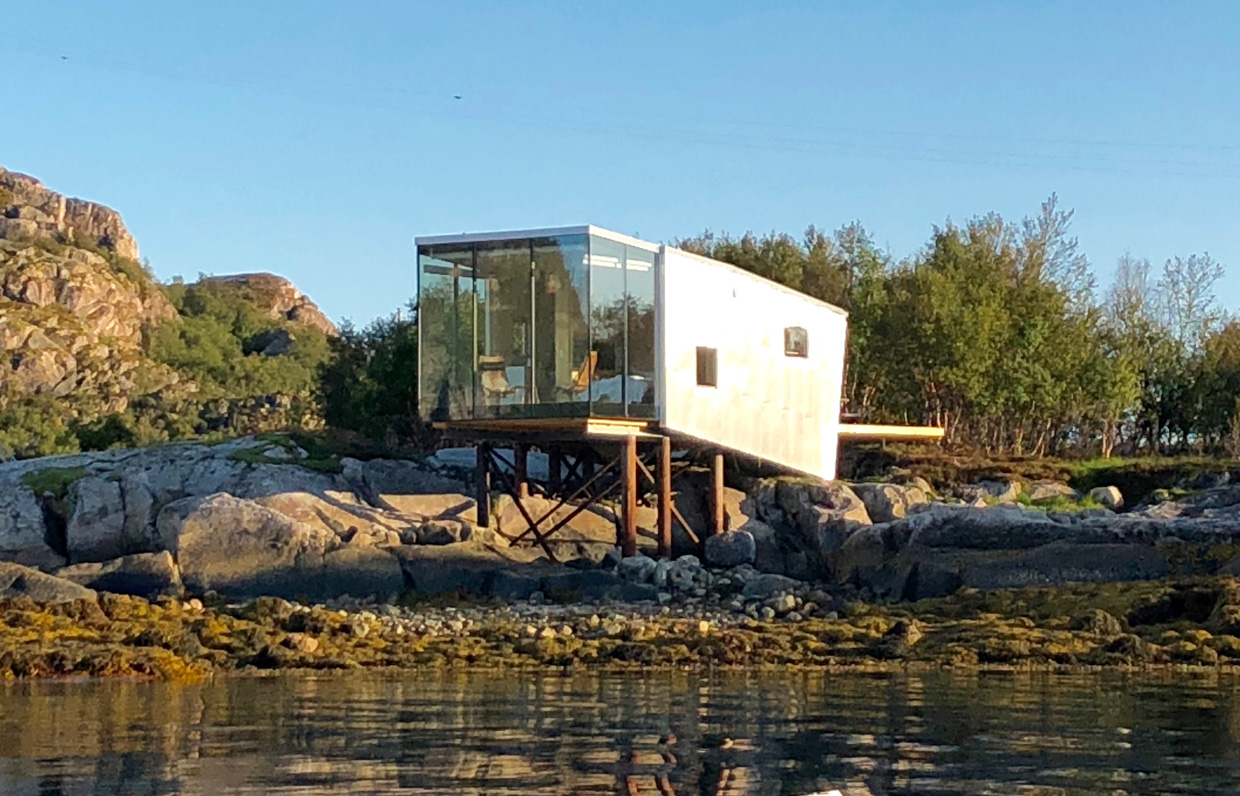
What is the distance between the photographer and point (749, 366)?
3347 centimetres

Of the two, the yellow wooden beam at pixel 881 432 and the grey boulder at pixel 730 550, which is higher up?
the yellow wooden beam at pixel 881 432

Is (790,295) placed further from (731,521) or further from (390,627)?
(390,627)

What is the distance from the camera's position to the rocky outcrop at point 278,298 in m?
153

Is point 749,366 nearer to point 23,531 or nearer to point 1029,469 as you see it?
point 1029,469

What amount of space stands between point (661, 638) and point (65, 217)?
135912mm

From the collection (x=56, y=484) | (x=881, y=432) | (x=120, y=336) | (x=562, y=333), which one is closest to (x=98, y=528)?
(x=56, y=484)

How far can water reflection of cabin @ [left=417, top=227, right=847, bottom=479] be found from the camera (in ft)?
99.2

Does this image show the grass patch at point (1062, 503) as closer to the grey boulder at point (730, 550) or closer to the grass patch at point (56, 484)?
the grey boulder at point (730, 550)

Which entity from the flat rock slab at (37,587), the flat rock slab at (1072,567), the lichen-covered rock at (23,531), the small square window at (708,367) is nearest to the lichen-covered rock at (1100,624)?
the flat rock slab at (1072,567)

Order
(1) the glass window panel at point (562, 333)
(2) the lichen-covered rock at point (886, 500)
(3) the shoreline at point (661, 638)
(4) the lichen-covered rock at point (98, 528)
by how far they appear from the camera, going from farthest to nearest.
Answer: (2) the lichen-covered rock at point (886, 500) < (4) the lichen-covered rock at point (98, 528) < (1) the glass window panel at point (562, 333) < (3) the shoreline at point (661, 638)

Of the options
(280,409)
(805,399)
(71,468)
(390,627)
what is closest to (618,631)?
(390,627)

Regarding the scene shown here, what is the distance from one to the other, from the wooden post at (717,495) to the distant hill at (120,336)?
32.2 m

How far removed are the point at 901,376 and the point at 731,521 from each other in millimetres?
14289

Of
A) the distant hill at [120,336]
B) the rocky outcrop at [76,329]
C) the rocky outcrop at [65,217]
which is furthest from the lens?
the rocky outcrop at [65,217]
